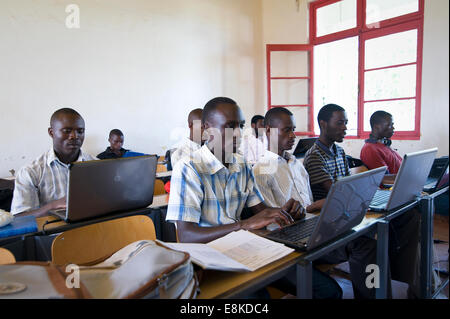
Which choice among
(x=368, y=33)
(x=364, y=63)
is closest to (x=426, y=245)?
(x=364, y=63)

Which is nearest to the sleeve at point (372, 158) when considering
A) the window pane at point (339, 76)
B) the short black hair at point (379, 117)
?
the short black hair at point (379, 117)

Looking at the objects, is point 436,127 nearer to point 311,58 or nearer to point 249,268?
point 311,58

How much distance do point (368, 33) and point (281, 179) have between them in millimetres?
3497

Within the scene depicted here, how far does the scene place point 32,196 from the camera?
5.92 ft

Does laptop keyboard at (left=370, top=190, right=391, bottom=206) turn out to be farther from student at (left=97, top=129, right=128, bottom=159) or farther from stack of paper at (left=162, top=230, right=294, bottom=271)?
student at (left=97, top=129, right=128, bottom=159)

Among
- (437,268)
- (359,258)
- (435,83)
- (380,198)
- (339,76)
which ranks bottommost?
(437,268)

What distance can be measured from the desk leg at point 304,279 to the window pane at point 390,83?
3861mm

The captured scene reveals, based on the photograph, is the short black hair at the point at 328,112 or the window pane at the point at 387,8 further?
the window pane at the point at 387,8

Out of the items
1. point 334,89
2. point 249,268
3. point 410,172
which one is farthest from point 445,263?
point 334,89

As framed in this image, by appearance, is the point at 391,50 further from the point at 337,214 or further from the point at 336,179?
the point at 337,214

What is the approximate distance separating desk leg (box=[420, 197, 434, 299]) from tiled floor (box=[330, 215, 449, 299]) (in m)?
0.22

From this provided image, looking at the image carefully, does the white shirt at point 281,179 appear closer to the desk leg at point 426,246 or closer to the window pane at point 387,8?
the desk leg at point 426,246

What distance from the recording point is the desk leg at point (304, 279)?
864 millimetres

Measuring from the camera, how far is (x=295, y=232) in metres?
1.10
